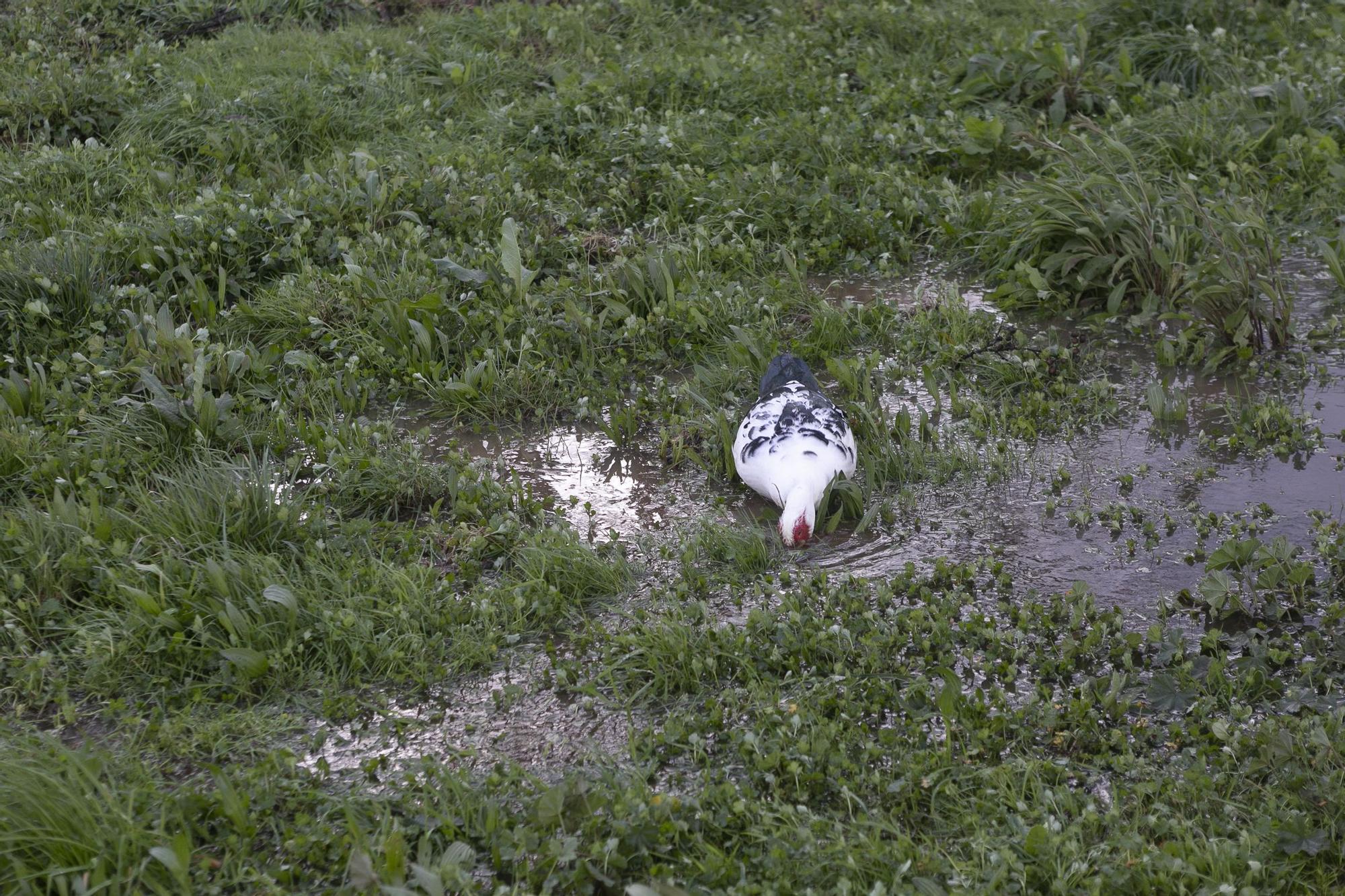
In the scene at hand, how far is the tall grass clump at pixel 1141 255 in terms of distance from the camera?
5.27 metres

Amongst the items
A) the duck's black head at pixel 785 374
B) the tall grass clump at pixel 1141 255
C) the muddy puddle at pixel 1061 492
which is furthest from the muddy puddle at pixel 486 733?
the tall grass clump at pixel 1141 255

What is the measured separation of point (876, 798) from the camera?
10.5ft

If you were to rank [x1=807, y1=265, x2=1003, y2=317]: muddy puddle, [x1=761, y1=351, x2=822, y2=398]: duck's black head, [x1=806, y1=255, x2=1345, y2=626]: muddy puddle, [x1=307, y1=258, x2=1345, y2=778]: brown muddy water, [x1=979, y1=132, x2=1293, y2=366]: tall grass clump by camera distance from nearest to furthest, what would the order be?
[x1=307, y1=258, x2=1345, y2=778]: brown muddy water < [x1=806, y1=255, x2=1345, y2=626]: muddy puddle < [x1=761, y1=351, x2=822, y2=398]: duck's black head < [x1=979, y1=132, x2=1293, y2=366]: tall grass clump < [x1=807, y1=265, x2=1003, y2=317]: muddy puddle

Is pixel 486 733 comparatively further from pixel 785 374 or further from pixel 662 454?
pixel 785 374

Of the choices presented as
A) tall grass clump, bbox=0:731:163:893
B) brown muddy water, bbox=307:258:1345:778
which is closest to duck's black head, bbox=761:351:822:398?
brown muddy water, bbox=307:258:1345:778

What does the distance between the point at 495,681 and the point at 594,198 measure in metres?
3.55

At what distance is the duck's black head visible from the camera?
4891 millimetres

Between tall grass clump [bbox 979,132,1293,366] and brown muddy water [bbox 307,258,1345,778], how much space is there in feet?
0.75

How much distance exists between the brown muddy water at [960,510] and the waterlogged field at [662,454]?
0.07ft

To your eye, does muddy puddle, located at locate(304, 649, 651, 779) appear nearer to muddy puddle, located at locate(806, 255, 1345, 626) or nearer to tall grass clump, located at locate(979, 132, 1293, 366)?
muddy puddle, located at locate(806, 255, 1345, 626)

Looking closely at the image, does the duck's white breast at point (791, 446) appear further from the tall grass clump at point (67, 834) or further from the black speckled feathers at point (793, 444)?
the tall grass clump at point (67, 834)

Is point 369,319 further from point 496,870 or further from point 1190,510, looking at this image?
point 1190,510

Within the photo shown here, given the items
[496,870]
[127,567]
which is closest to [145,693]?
[127,567]

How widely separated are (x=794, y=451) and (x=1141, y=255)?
2.26m
